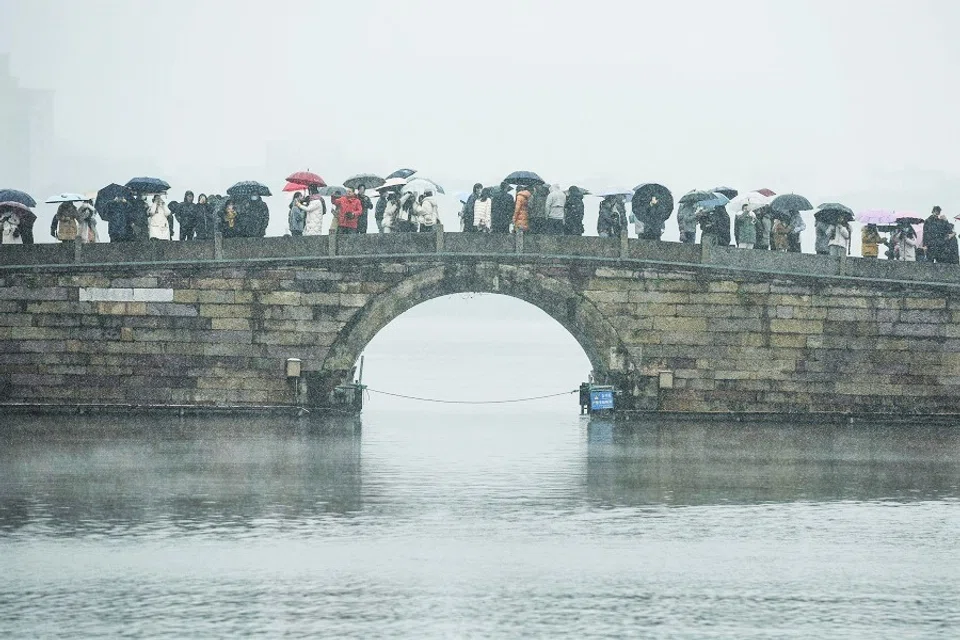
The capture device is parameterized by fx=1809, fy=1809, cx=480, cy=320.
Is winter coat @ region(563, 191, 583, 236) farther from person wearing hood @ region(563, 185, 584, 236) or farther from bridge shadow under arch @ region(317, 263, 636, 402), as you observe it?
bridge shadow under arch @ region(317, 263, 636, 402)

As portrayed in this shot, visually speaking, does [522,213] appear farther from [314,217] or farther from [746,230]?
[746,230]

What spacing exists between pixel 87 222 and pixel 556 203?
8463mm

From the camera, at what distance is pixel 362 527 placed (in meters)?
18.6

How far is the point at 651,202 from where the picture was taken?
32.5 meters

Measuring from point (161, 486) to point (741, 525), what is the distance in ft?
23.7

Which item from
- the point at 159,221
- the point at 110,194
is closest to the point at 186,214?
the point at 159,221

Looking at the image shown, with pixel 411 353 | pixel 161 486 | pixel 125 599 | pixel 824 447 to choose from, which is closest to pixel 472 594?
pixel 125 599

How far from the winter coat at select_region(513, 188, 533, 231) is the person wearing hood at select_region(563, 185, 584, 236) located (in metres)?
0.68

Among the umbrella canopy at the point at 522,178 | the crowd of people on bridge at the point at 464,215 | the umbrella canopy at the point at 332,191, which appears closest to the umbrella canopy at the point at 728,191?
the crowd of people on bridge at the point at 464,215

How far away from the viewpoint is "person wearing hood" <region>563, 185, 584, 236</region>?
107ft

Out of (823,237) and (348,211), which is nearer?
(348,211)

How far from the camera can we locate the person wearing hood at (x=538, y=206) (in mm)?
32344

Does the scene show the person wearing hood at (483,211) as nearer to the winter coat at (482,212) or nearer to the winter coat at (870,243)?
the winter coat at (482,212)

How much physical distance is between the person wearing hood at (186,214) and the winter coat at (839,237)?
455 inches
